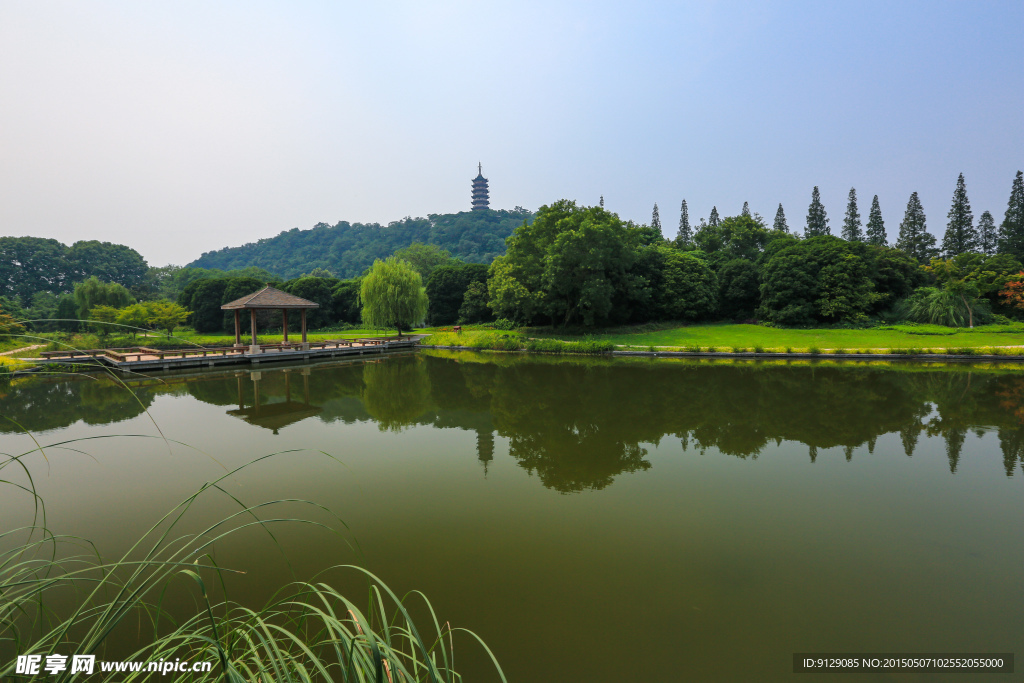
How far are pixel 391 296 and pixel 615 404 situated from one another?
19039 mm

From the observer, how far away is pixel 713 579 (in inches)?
166

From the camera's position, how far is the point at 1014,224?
3394 cm

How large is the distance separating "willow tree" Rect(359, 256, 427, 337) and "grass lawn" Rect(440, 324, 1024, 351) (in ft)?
21.7

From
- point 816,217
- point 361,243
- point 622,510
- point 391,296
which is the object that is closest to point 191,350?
point 391,296

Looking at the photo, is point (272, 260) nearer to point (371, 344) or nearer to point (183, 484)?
point (371, 344)

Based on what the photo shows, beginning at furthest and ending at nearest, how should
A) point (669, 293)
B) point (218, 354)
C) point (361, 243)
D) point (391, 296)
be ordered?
point (361, 243) → point (669, 293) → point (391, 296) → point (218, 354)

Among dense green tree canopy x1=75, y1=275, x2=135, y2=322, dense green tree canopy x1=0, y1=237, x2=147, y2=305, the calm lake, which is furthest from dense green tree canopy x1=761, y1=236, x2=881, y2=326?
dense green tree canopy x1=0, y1=237, x2=147, y2=305

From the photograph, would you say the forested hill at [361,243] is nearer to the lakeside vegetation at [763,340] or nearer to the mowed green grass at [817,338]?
the lakeside vegetation at [763,340]

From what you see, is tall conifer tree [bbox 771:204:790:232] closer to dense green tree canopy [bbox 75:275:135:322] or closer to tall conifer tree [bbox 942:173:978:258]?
tall conifer tree [bbox 942:173:978:258]

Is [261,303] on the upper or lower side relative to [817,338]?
upper

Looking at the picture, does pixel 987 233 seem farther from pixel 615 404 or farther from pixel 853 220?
pixel 615 404

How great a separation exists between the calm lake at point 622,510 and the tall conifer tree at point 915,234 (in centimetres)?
3707

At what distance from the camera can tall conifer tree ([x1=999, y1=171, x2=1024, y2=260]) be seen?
33.1 meters

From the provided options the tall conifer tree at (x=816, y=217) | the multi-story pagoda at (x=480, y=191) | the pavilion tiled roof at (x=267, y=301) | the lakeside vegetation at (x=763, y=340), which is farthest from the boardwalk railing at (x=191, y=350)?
the multi-story pagoda at (x=480, y=191)
